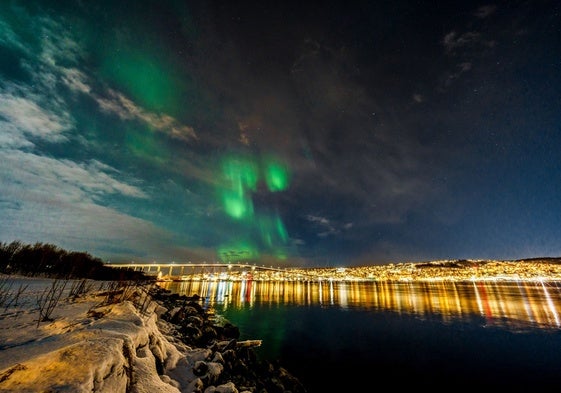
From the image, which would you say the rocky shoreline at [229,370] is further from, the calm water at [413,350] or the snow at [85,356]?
the calm water at [413,350]

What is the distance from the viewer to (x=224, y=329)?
1873 cm

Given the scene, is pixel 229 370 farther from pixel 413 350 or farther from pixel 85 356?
pixel 413 350

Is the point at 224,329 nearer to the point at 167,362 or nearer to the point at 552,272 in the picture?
the point at 167,362

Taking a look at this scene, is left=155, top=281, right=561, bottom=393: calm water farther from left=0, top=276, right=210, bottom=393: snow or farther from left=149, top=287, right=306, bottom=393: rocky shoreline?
left=0, top=276, right=210, bottom=393: snow

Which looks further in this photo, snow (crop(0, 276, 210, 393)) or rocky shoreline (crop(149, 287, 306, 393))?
rocky shoreline (crop(149, 287, 306, 393))

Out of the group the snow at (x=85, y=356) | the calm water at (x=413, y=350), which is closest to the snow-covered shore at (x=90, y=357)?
the snow at (x=85, y=356)

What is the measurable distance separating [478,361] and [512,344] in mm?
7410


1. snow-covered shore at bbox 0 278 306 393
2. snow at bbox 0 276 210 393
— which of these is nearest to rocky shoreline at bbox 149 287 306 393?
snow-covered shore at bbox 0 278 306 393

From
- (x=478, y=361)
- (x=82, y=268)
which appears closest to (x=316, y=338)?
(x=478, y=361)

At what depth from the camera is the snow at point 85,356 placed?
357 centimetres

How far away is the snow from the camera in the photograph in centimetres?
357

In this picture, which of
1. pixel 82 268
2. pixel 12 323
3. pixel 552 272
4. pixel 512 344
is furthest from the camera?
pixel 552 272

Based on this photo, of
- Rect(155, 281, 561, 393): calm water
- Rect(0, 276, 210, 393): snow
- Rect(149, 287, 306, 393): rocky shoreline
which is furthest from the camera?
Rect(155, 281, 561, 393): calm water

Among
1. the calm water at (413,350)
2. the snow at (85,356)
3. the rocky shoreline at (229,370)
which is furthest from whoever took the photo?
the calm water at (413,350)
